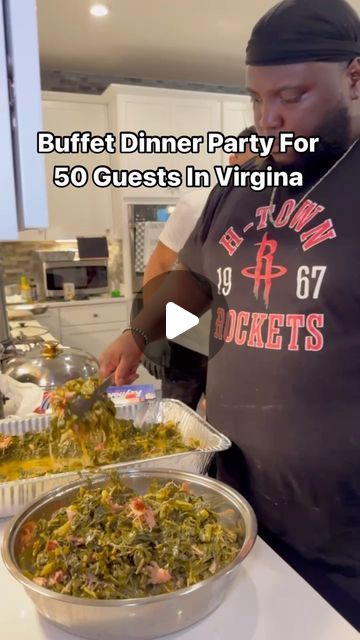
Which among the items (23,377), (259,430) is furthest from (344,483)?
(23,377)

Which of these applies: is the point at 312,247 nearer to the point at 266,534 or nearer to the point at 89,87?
the point at 266,534

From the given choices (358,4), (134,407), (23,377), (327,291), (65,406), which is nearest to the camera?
(327,291)

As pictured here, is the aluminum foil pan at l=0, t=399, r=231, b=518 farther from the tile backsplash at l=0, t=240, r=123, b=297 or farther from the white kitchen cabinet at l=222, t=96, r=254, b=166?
the white kitchen cabinet at l=222, t=96, r=254, b=166

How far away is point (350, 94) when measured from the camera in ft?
3.24

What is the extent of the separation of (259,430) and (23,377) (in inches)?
29.9

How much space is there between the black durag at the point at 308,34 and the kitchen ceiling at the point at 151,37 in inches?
92.4

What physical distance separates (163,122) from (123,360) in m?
3.29

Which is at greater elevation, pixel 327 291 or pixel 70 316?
pixel 327 291

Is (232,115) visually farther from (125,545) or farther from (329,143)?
(125,545)

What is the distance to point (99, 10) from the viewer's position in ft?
10.1

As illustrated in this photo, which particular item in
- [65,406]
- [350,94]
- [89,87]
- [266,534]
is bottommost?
[266,534]

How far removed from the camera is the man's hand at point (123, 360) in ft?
4.29

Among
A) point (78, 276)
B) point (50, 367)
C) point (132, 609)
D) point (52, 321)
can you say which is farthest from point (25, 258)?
point (132, 609)
